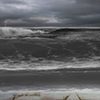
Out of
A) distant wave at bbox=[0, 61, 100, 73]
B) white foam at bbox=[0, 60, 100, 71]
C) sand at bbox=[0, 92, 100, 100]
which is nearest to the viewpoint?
sand at bbox=[0, 92, 100, 100]

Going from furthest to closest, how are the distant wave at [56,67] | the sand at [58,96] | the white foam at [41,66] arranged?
the white foam at [41,66] → the distant wave at [56,67] → the sand at [58,96]

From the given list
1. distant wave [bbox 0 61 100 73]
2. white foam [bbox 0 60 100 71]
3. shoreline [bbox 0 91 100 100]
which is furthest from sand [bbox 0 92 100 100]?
white foam [bbox 0 60 100 71]

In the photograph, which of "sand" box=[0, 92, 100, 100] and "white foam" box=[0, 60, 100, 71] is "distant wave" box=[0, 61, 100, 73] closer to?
"white foam" box=[0, 60, 100, 71]

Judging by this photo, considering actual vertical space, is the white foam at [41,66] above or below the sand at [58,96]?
above

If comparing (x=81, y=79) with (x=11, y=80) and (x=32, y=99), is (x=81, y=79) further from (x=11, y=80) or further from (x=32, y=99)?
(x=32, y=99)

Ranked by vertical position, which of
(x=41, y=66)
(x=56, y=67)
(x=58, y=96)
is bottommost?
(x=58, y=96)

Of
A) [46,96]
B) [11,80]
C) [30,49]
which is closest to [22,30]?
[30,49]

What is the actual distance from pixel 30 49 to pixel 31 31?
9.60 metres

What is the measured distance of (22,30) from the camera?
741 inches

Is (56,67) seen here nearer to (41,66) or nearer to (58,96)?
(41,66)

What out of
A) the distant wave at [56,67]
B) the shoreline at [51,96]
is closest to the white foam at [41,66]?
the distant wave at [56,67]

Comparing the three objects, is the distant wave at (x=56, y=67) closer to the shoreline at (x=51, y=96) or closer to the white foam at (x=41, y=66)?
the white foam at (x=41, y=66)

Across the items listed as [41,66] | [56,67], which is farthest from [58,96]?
[41,66]

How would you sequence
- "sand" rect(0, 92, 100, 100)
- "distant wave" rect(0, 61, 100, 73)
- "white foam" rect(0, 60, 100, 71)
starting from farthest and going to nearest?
"white foam" rect(0, 60, 100, 71) < "distant wave" rect(0, 61, 100, 73) < "sand" rect(0, 92, 100, 100)
